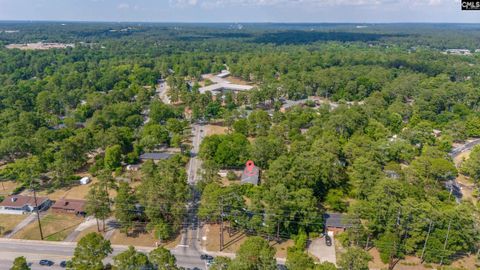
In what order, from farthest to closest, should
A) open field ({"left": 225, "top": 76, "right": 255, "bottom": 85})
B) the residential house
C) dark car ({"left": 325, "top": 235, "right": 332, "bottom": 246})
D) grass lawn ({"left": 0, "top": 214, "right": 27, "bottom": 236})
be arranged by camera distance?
open field ({"left": 225, "top": 76, "right": 255, "bottom": 85}) < the residential house < grass lawn ({"left": 0, "top": 214, "right": 27, "bottom": 236}) < dark car ({"left": 325, "top": 235, "right": 332, "bottom": 246})

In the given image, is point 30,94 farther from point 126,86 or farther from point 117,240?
point 117,240

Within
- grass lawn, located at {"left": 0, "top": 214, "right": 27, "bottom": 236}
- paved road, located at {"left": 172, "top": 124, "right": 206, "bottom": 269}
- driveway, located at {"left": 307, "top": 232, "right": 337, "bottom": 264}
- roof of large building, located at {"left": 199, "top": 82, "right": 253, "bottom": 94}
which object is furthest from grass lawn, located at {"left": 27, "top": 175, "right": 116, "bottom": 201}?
roof of large building, located at {"left": 199, "top": 82, "right": 253, "bottom": 94}

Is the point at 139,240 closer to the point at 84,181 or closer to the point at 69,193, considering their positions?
the point at 69,193

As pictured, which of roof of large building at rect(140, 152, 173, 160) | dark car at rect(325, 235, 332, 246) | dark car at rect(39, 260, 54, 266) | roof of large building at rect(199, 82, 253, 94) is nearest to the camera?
dark car at rect(39, 260, 54, 266)

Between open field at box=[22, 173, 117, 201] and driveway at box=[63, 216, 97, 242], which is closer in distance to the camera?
driveway at box=[63, 216, 97, 242]

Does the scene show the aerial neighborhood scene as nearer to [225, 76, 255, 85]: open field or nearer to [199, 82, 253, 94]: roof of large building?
[199, 82, 253, 94]: roof of large building

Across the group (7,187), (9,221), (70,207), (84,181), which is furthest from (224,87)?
(9,221)
